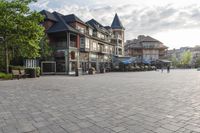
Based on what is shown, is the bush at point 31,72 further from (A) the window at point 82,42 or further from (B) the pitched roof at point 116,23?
(B) the pitched roof at point 116,23

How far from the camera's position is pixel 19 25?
20.0m

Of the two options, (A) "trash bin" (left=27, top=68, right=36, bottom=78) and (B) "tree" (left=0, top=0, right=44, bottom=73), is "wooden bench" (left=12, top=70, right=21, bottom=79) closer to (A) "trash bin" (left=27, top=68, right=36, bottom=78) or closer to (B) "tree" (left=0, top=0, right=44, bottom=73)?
(B) "tree" (left=0, top=0, right=44, bottom=73)

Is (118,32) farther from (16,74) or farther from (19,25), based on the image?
(16,74)

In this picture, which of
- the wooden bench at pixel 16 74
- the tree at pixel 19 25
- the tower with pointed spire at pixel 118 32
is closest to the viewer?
the wooden bench at pixel 16 74

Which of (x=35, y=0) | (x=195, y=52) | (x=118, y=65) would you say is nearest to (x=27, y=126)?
(x=35, y=0)

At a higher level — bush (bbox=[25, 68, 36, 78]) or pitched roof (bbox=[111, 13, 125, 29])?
pitched roof (bbox=[111, 13, 125, 29])

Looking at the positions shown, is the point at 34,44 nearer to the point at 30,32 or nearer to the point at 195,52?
the point at 30,32

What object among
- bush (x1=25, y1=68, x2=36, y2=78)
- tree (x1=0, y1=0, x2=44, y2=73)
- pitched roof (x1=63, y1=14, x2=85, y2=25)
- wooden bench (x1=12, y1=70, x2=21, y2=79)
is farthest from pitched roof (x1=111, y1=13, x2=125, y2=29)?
wooden bench (x1=12, y1=70, x2=21, y2=79)

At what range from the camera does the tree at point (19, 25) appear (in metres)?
19.4

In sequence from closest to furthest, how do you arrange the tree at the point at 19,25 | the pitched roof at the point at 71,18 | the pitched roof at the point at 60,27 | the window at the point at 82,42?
the tree at the point at 19,25, the pitched roof at the point at 60,27, the pitched roof at the point at 71,18, the window at the point at 82,42

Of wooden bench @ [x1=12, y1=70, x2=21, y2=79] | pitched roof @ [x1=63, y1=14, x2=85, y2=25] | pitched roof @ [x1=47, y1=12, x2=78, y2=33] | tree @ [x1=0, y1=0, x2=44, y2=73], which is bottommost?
wooden bench @ [x1=12, y1=70, x2=21, y2=79]

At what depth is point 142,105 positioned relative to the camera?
256 inches

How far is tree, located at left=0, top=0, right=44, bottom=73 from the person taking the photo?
1944 cm

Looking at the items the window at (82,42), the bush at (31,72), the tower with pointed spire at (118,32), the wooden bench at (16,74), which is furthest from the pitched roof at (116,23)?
the wooden bench at (16,74)
